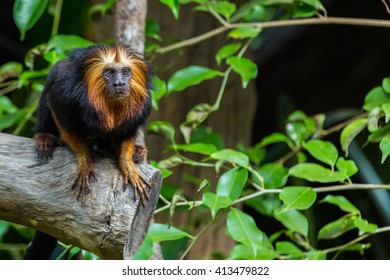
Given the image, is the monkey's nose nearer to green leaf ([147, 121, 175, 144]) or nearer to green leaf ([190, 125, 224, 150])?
green leaf ([147, 121, 175, 144])

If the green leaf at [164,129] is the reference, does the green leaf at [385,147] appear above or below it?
above

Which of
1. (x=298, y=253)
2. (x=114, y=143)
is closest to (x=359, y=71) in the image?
(x=298, y=253)

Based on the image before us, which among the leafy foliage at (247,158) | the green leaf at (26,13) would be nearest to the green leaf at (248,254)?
the leafy foliage at (247,158)

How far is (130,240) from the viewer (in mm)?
1925

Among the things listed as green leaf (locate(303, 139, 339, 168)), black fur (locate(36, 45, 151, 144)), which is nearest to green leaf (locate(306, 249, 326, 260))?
green leaf (locate(303, 139, 339, 168))

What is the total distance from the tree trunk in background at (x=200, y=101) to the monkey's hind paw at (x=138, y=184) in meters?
1.44

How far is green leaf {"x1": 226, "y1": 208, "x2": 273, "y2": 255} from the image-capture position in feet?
7.40

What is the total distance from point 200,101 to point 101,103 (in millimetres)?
1645

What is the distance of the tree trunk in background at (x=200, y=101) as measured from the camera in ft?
11.8

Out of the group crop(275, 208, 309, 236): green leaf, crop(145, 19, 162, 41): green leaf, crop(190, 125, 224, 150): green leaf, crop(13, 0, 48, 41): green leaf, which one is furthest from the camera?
crop(190, 125, 224, 150): green leaf

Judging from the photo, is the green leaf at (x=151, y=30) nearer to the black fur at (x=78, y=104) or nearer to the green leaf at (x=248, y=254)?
the black fur at (x=78, y=104)

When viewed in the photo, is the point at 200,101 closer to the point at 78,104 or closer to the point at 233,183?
the point at 233,183

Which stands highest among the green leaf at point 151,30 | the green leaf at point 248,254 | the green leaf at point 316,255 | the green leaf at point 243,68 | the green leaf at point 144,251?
the green leaf at point 151,30

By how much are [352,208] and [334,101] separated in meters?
2.95
